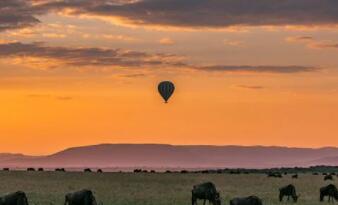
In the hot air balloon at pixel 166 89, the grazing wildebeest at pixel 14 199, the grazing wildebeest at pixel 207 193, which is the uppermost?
the hot air balloon at pixel 166 89

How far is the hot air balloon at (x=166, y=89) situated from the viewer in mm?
79375

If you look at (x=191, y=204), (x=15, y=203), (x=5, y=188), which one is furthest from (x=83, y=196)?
(x=5, y=188)

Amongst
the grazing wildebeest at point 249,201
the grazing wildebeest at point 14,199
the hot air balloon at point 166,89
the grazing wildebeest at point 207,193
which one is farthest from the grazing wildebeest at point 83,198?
the hot air balloon at point 166,89

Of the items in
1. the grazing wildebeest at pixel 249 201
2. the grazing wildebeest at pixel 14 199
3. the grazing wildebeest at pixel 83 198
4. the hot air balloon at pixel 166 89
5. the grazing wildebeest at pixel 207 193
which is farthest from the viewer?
the hot air balloon at pixel 166 89

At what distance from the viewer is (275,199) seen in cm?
5509

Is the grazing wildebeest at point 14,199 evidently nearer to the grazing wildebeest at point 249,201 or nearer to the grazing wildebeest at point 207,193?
the grazing wildebeest at point 249,201

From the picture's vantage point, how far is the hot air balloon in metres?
79.4

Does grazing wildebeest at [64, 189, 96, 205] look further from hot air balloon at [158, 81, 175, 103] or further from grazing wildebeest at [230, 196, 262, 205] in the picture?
hot air balloon at [158, 81, 175, 103]

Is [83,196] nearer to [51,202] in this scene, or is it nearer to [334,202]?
[51,202]

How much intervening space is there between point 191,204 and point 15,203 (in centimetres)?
1480

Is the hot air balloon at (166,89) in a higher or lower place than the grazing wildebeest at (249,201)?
higher

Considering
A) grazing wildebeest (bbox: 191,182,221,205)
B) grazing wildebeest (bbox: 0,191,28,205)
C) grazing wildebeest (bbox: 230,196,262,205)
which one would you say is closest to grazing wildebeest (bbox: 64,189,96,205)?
grazing wildebeest (bbox: 0,191,28,205)

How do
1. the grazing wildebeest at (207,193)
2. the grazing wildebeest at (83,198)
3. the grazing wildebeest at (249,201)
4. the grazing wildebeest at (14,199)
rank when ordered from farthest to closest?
1. the grazing wildebeest at (207,193)
2. the grazing wildebeest at (83,198)
3. the grazing wildebeest at (249,201)
4. the grazing wildebeest at (14,199)

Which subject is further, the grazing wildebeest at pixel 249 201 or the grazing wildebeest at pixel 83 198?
the grazing wildebeest at pixel 83 198
